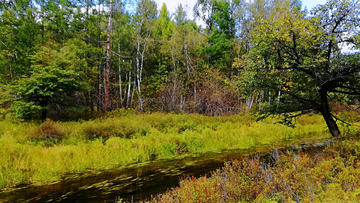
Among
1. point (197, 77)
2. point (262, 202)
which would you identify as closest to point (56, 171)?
point (262, 202)

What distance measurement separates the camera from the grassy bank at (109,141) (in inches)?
272

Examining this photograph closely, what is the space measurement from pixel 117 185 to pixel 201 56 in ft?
81.8

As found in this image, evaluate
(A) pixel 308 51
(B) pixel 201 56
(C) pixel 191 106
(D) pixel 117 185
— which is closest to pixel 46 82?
(D) pixel 117 185

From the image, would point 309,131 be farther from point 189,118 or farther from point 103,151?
point 103,151

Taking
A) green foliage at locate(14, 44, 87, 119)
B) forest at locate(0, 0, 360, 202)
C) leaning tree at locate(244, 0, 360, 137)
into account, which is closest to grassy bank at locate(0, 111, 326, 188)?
forest at locate(0, 0, 360, 202)

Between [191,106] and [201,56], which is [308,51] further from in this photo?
[201,56]

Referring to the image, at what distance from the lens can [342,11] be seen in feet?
21.2

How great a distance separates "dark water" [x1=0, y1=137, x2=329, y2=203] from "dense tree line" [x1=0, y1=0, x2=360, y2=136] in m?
4.08

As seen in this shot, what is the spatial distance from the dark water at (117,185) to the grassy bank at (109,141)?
0.67 metres

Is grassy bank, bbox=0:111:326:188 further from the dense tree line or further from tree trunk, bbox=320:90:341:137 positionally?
tree trunk, bbox=320:90:341:137

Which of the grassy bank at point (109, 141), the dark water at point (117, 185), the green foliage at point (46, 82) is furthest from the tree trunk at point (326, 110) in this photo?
the green foliage at point (46, 82)

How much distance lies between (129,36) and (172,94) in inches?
361

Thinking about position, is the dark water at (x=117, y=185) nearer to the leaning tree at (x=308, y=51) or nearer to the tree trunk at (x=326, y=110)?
the leaning tree at (x=308, y=51)

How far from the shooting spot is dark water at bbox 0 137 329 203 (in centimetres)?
539
